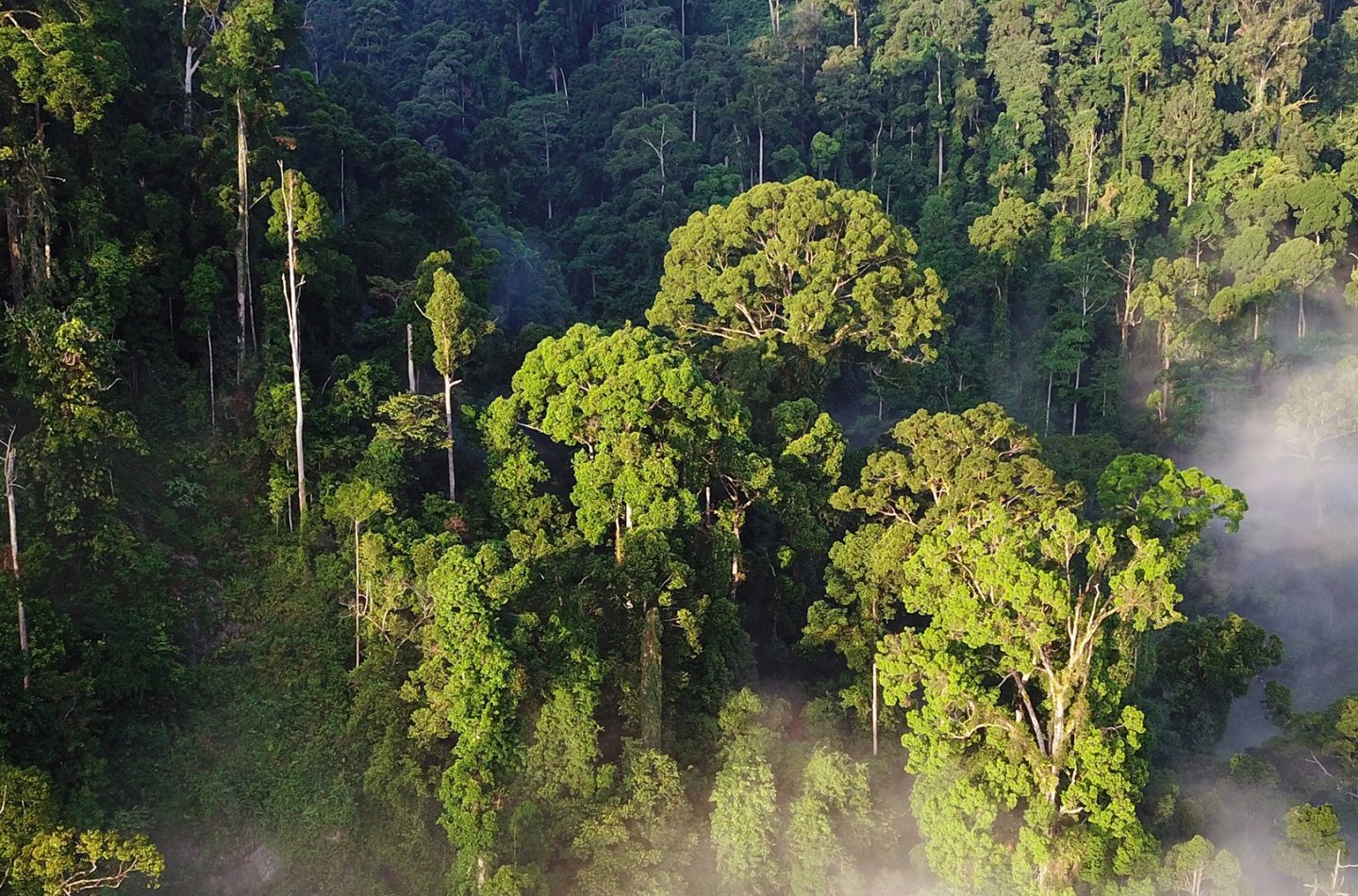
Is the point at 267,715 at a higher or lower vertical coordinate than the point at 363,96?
lower

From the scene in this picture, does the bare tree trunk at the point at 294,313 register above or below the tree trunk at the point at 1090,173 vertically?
below

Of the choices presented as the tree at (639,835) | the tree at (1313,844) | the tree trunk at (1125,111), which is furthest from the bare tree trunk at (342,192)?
the tree trunk at (1125,111)

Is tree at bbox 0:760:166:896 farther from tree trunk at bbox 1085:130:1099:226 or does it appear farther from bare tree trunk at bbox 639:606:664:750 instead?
tree trunk at bbox 1085:130:1099:226

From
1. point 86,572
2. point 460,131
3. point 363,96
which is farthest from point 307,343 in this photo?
point 460,131

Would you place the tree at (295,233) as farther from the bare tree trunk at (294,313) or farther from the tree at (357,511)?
the tree at (357,511)

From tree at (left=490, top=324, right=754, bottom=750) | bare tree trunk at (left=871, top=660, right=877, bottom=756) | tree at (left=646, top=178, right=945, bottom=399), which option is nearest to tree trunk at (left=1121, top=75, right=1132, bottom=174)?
tree at (left=646, top=178, right=945, bottom=399)

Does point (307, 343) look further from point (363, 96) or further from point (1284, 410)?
point (1284, 410)
